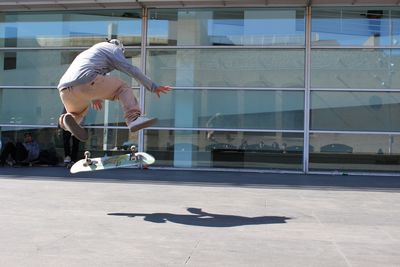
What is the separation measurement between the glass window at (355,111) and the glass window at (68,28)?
522cm

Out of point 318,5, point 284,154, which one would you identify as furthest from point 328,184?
point 318,5

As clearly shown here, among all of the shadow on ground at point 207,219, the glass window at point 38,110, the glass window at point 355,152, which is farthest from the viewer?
the glass window at point 38,110

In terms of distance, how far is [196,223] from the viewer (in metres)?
6.28

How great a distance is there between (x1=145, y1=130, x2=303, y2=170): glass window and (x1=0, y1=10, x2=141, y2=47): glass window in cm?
287

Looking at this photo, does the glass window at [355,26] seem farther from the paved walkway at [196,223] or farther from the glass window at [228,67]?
the paved walkway at [196,223]

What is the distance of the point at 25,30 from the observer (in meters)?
15.0

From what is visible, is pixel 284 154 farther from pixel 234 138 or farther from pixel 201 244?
pixel 201 244

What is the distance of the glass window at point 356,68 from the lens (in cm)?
1339

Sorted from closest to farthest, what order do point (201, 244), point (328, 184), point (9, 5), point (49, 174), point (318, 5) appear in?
1. point (201, 244)
2. point (328, 184)
3. point (49, 174)
4. point (318, 5)
5. point (9, 5)

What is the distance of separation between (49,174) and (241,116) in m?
5.07

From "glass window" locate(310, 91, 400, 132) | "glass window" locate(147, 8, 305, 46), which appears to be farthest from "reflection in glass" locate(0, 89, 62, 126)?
"glass window" locate(310, 91, 400, 132)

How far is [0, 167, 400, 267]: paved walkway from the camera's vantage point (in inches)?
184

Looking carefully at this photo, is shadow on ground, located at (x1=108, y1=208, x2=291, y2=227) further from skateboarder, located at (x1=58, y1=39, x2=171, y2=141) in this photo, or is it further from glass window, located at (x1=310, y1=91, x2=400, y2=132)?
glass window, located at (x1=310, y1=91, x2=400, y2=132)

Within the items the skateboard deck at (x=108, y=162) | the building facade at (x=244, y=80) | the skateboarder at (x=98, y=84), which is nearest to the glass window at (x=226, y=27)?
the building facade at (x=244, y=80)
